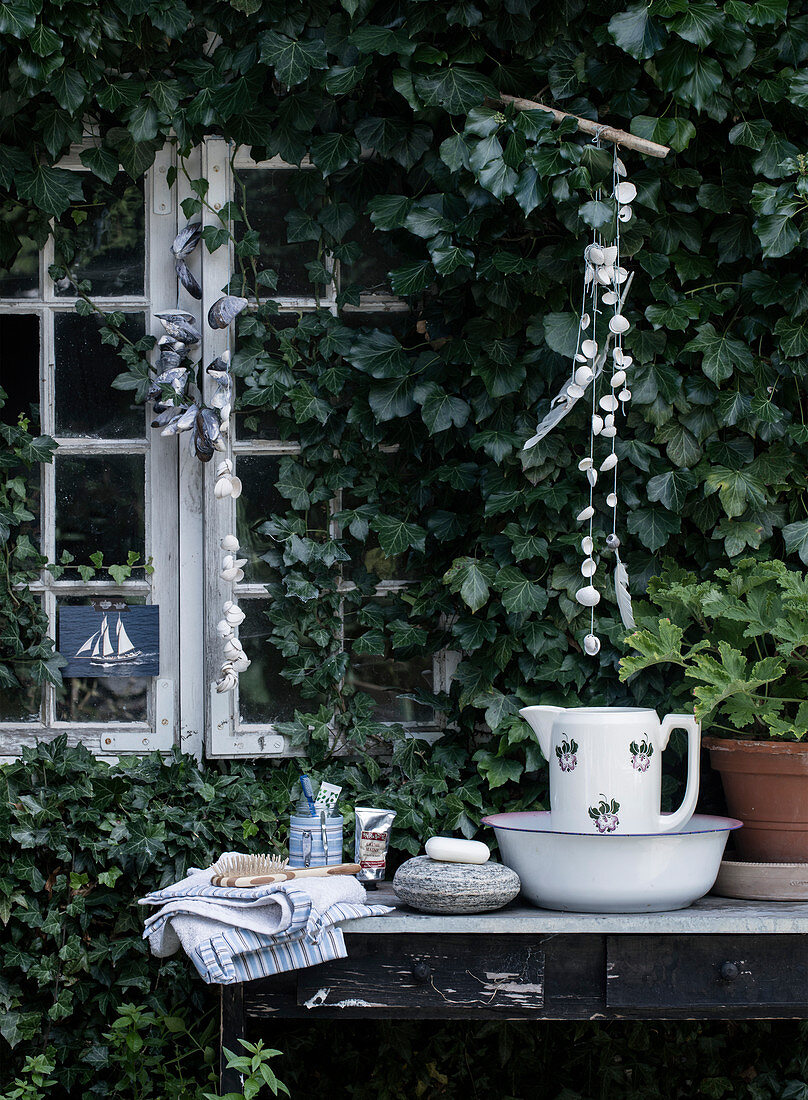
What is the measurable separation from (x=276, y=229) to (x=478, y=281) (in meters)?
0.51

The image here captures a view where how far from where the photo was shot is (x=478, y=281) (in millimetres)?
2287

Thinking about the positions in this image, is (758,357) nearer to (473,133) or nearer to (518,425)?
(518,425)

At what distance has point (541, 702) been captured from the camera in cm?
231

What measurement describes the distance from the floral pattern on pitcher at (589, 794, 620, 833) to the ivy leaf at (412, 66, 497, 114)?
4.67 feet

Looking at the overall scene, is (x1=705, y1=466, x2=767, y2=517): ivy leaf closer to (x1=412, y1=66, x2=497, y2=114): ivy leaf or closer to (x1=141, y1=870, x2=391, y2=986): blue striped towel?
(x1=412, y1=66, x2=497, y2=114): ivy leaf

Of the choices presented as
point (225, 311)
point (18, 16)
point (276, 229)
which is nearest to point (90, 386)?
point (225, 311)

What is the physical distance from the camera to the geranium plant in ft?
6.20

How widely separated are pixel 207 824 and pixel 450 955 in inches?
27.3

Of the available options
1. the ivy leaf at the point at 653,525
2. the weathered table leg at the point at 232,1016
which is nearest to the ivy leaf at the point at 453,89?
the ivy leaf at the point at 653,525

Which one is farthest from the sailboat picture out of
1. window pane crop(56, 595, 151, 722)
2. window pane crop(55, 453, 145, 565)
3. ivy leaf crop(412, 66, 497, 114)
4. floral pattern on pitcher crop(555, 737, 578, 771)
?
ivy leaf crop(412, 66, 497, 114)

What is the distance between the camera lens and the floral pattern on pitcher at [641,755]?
1862mm

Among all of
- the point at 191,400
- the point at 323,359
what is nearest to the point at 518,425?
the point at 323,359

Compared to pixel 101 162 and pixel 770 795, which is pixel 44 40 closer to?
pixel 101 162

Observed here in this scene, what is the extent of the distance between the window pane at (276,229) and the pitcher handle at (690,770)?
126 centimetres
